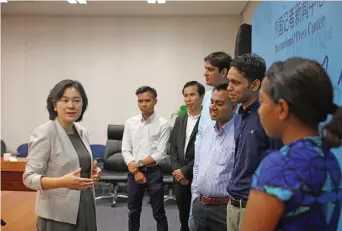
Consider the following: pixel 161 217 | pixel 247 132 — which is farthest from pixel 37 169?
pixel 161 217

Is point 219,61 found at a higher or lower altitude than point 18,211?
higher

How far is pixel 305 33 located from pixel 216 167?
87 cm

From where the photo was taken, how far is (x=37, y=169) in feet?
5.43

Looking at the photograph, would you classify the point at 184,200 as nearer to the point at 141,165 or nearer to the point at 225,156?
the point at 141,165

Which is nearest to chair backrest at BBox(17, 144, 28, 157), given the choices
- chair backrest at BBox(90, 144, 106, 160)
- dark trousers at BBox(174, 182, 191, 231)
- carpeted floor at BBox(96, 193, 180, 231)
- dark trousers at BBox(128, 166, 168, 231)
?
chair backrest at BBox(90, 144, 106, 160)

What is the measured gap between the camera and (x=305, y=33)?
180 cm

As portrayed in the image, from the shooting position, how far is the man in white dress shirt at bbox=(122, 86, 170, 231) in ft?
10.6

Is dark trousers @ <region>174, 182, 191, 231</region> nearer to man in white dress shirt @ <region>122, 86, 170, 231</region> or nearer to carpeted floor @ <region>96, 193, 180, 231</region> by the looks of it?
man in white dress shirt @ <region>122, 86, 170, 231</region>

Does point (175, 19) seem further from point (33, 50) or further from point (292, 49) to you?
point (292, 49)

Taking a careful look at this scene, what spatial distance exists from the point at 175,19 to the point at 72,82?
4439 mm

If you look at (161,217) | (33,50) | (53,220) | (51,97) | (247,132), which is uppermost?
(33,50)

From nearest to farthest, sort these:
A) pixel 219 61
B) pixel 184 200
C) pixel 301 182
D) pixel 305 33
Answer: pixel 301 182, pixel 305 33, pixel 219 61, pixel 184 200

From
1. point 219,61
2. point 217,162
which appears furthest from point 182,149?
point 217,162

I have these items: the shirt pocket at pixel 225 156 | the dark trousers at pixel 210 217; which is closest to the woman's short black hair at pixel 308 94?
the shirt pocket at pixel 225 156
